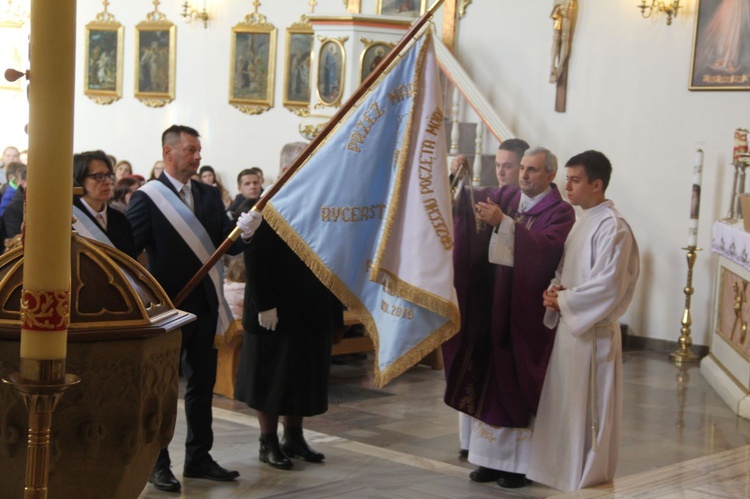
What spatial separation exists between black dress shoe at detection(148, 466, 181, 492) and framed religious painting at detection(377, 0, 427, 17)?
29.5 feet

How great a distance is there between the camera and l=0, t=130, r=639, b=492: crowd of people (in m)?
5.00

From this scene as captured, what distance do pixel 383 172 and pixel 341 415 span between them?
257 centimetres

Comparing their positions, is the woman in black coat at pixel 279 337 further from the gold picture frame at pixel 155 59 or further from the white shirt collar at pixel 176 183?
the gold picture frame at pixel 155 59

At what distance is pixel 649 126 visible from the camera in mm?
10812

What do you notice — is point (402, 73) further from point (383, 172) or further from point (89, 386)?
point (89, 386)

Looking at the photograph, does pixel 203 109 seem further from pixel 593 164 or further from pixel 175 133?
pixel 593 164

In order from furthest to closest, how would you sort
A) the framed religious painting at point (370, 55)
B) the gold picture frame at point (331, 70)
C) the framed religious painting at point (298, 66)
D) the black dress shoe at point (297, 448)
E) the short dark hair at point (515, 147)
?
the framed religious painting at point (298, 66)
the gold picture frame at point (331, 70)
the framed religious painting at point (370, 55)
the short dark hair at point (515, 147)
the black dress shoe at point (297, 448)

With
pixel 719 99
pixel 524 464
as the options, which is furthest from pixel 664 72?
pixel 524 464

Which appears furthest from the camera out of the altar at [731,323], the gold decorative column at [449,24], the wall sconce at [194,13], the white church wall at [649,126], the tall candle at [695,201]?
the wall sconce at [194,13]

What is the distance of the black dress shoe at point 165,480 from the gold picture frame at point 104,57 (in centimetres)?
1203

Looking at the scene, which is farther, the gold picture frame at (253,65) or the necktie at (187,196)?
the gold picture frame at (253,65)

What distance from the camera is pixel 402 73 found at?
4957mm

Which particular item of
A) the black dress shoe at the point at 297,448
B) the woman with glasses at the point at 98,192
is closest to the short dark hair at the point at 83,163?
the woman with glasses at the point at 98,192

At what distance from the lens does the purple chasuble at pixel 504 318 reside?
5.40 metres
